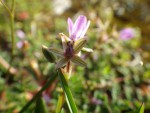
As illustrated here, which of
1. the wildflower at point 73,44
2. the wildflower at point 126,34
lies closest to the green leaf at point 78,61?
the wildflower at point 73,44

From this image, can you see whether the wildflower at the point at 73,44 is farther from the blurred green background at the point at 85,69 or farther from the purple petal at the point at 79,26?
the blurred green background at the point at 85,69

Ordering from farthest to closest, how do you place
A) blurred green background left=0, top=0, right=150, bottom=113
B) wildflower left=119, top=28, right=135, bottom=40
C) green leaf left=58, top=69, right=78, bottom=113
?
wildflower left=119, top=28, right=135, bottom=40
blurred green background left=0, top=0, right=150, bottom=113
green leaf left=58, top=69, right=78, bottom=113

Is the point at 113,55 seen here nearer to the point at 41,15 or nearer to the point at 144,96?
the point at 144,96

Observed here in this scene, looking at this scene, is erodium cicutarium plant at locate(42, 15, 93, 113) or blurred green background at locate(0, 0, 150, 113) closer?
erodium cicutarium plant at locate(42, 15, 93, 113)

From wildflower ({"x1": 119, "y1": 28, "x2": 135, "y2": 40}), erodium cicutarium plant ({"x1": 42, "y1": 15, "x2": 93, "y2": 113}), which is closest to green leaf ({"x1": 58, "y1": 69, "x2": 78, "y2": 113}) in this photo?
erodium cicutarium plant ({"x1": 42, "y1": 15, "x2": 93, "y2": 113})

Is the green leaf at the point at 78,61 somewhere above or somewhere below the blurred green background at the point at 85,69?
below

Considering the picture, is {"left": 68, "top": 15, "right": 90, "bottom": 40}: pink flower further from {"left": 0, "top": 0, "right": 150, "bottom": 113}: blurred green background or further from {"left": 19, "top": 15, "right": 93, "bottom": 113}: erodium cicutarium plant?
{"left": 0, "top": 0, "right": 150, "bottom": 113}: blurred green background

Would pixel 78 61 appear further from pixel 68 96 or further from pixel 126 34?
pixel 126 34

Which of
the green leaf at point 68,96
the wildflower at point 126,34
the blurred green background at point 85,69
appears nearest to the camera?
the green leaf at point 68,96
